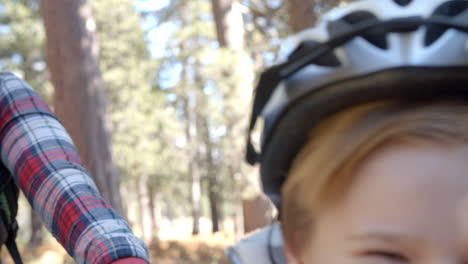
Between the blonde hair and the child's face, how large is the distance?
19 millimetres

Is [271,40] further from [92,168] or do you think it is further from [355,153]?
[355,153]

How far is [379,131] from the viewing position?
886 mm

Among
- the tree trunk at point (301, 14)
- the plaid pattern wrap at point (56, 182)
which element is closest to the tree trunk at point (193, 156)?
the tree trunk at point (301, 14)

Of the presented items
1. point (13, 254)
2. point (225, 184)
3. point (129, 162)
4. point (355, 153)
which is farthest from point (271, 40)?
point (225, 184)

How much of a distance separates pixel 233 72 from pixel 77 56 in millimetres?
3584

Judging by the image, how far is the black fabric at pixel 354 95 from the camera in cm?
87

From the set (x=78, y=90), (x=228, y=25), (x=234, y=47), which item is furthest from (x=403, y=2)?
(x=228, y=25)

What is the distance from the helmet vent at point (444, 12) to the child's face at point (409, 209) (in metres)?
0.17

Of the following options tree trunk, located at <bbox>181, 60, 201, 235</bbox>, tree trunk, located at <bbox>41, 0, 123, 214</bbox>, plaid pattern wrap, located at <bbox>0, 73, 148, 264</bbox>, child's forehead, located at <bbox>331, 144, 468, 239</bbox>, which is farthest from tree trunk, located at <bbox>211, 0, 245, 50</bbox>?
tree trunk, located at <bbox>181, 60, 201, 235</bbox>

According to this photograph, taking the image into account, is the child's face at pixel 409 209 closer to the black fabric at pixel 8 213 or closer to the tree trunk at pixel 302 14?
the black fabric at pixel 8 213

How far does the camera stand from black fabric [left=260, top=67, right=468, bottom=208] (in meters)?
0.87

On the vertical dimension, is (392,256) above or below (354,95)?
below

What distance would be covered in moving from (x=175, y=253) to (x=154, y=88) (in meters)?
11.6

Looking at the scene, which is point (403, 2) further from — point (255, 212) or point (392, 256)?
point (255, 212)
